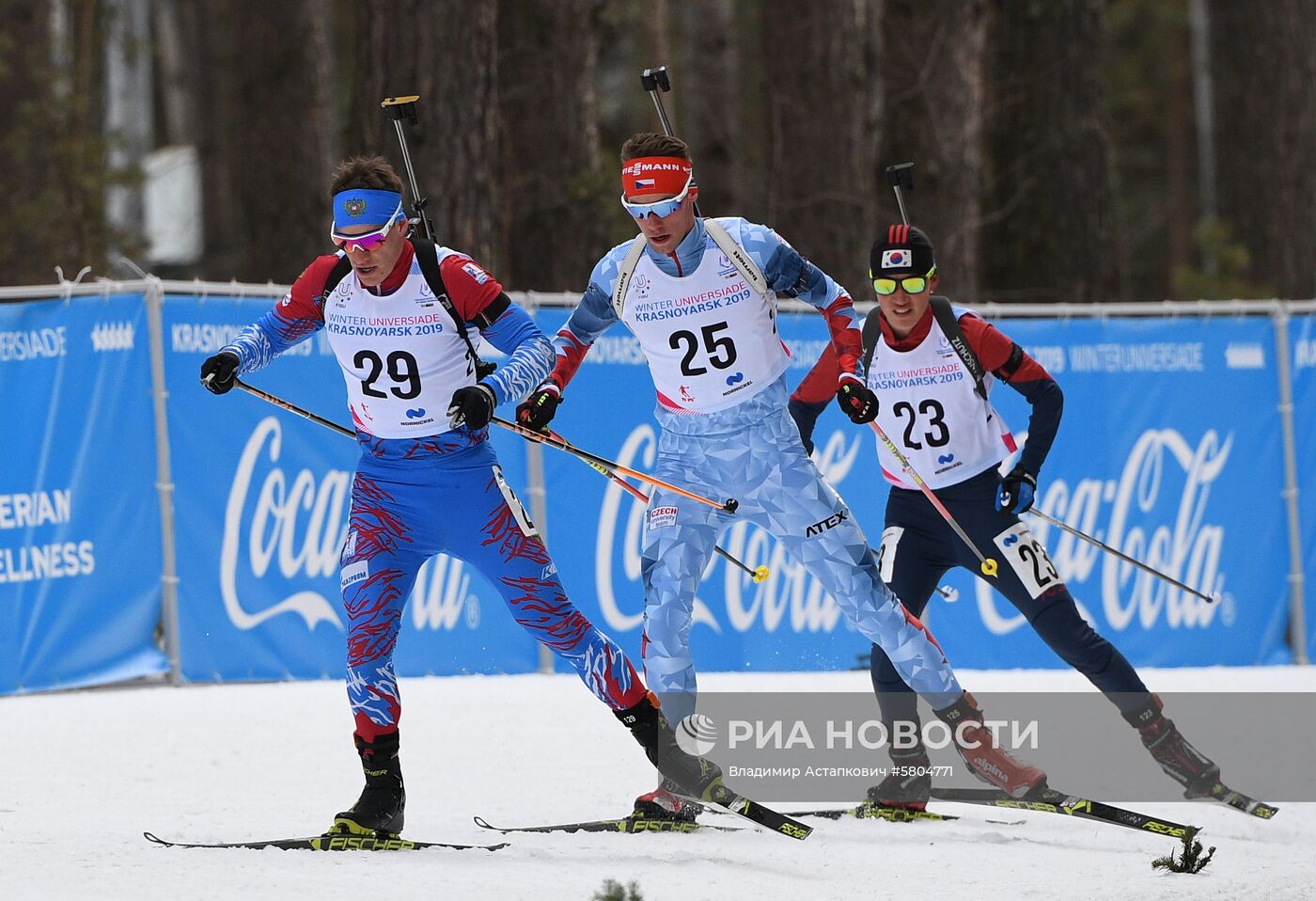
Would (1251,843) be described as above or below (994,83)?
below

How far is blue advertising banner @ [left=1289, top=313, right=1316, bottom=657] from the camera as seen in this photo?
38.8 ft

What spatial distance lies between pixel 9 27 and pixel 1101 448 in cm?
1186

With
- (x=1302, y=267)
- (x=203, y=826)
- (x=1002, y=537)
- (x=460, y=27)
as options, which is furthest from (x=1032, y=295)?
(x=203, y=826)

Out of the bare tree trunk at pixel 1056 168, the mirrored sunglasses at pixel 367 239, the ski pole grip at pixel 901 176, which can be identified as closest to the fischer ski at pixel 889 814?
the ski pole grip at pixel 901 176

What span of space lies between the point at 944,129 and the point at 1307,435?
462cm

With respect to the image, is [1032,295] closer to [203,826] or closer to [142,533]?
[142,533]

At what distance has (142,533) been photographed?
9453mm

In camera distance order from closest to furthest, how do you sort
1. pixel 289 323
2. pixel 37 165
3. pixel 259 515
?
pixel 289 323 < pixel 259 515 < pixel 37 165

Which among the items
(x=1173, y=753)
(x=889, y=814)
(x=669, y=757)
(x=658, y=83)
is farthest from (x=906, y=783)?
(x=658, y=83)

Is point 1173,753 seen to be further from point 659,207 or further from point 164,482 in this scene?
point 164,482

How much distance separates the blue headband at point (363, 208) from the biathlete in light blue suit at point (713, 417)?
2.74ft

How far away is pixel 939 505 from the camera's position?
714 centimetres

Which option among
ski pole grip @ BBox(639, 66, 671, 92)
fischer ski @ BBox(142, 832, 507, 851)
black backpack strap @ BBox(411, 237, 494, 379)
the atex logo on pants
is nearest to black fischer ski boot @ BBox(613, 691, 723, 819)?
fischer ski @ BBox(142, 832, 507, 851)

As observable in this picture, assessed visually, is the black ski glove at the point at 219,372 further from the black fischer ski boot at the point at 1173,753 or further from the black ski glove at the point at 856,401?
the black fischer ski boot at the point at 1173,753
